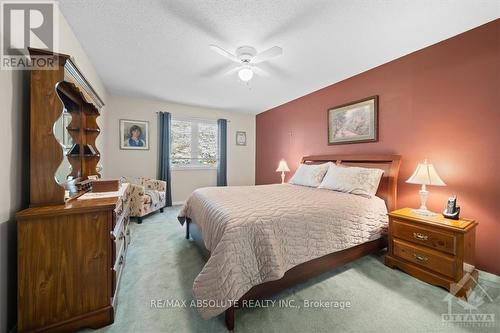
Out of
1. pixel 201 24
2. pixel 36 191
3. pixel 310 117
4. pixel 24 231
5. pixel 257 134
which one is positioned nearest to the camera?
pixel 24 231

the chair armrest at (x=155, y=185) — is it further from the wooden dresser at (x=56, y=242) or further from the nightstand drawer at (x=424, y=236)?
the nightstand drawer at (x=424, y=236)

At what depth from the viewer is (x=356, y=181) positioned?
8.50ft

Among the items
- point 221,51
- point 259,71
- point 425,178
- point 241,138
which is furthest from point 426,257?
point 241,138

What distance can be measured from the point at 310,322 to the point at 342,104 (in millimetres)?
3078

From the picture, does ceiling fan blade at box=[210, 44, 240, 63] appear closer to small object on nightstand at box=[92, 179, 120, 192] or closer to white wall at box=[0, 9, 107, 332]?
white wall at box=[0, 9, 107, 332]

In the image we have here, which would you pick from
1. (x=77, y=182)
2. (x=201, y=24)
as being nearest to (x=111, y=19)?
(x=201, y=24)

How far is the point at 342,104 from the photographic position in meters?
3.36

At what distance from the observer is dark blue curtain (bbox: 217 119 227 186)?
5.30 meters

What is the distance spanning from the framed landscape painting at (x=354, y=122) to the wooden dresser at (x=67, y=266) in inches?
127

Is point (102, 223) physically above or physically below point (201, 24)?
below

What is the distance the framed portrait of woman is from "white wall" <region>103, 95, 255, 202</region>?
3.3 inches

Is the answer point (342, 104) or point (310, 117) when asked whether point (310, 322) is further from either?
point (310, 117)

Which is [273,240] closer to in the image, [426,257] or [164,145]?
[426,257]

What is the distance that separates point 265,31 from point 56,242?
7.93ft
